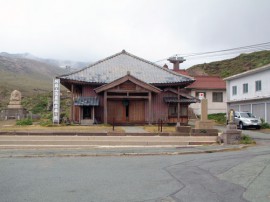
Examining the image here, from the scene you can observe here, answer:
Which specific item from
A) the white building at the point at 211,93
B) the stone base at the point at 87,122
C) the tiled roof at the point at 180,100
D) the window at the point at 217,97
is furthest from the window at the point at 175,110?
the window at the point at 217,97

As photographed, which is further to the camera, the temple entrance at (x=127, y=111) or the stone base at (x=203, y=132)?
the temple entrance at (x=127, y=111)

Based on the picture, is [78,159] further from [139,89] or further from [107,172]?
[139,89]

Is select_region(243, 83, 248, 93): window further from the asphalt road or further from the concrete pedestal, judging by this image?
the asphalt road

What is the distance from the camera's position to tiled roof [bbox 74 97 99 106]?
3073 centimetres

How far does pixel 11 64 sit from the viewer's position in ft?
620

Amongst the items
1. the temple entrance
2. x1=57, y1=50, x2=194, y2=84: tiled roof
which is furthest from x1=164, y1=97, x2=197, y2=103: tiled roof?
the temple entrance

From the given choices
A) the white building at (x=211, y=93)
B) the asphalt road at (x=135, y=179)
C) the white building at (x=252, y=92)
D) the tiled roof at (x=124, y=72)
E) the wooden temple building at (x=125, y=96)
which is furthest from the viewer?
the white building at (x=211, y=93)

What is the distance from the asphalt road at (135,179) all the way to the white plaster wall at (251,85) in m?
25.5

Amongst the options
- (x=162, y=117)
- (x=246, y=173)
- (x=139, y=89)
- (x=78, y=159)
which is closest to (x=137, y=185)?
(x=246, y=173)

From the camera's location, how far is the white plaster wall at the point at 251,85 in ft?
120

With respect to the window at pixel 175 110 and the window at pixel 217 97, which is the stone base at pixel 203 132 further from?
the window at pixel 217 97

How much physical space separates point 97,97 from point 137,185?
23.8 m

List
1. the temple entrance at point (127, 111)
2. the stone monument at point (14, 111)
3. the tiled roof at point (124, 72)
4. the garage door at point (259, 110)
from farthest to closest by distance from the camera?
the stone monument at point (14, 111) → the garage door at point (259, 110) → the tiled roof at point (124, 72) → the temple entrance at point (127, 111)

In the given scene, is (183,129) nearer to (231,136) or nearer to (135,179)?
(231,136)
